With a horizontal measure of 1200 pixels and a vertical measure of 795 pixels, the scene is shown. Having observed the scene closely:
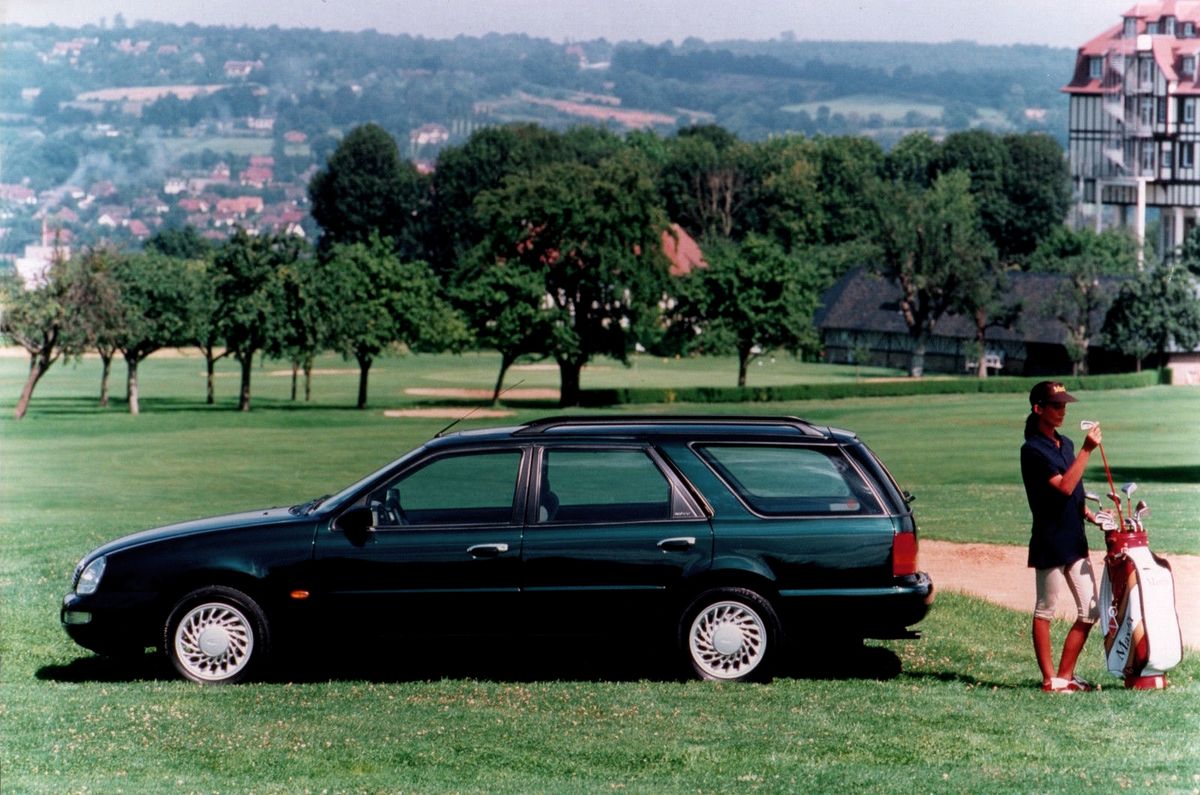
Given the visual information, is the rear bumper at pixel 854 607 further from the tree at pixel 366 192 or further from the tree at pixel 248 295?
the tree at pixel 366 192

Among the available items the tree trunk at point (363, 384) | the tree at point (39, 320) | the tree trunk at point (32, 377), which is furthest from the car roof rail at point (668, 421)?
the tree trunk at point (363, 384)

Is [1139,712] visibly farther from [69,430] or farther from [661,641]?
[69,430]

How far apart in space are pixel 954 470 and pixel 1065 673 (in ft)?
92.0

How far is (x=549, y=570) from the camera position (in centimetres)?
1144

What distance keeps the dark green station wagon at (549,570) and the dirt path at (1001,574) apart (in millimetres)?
4064

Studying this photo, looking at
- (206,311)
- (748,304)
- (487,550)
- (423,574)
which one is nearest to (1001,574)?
(487,550)

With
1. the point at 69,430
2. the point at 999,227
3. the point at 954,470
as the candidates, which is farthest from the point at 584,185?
the point at 999,227

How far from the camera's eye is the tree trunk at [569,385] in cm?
6762

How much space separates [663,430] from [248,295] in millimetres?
61143

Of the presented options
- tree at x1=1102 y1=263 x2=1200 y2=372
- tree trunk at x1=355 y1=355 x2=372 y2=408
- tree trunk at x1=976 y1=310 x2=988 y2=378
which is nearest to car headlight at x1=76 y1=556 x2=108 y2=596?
tree trunk at x1=355 y1=355 x2=372 y2=408

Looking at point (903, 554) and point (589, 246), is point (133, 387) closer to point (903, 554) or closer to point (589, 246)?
point (589, 246)

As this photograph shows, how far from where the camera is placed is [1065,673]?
36.8 feet

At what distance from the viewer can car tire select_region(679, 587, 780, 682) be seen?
11391 mm

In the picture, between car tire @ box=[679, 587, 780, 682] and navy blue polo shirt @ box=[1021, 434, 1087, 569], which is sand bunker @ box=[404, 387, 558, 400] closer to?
car tire @ box=[679, 587, 780, 682]
